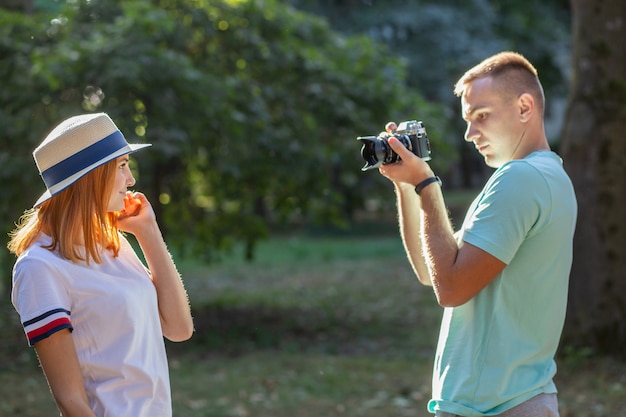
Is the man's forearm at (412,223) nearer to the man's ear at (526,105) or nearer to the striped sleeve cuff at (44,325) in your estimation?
the man's ear at (526,105)

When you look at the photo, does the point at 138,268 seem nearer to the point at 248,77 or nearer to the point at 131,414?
the point at 131,414

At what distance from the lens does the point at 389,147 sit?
2.90m

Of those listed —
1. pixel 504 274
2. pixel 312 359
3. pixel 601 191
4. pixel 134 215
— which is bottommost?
pixel 312 359

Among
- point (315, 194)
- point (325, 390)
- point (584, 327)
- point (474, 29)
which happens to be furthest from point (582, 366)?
point (474, 29)

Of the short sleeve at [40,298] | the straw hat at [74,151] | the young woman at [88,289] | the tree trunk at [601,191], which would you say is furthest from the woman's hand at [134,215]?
the tree trunk at [601,191]

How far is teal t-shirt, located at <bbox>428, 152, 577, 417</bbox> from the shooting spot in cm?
270

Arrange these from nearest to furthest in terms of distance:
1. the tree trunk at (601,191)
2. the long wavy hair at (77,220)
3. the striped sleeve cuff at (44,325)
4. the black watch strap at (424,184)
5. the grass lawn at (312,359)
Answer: the striped sleeve cuff at (44,325), the long wavy hair at (77,220), the black watch strap at (424,184), the grass lawn at (312,359), the tree trunk at (601,191)

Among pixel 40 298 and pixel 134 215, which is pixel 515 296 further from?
pixel 40 298

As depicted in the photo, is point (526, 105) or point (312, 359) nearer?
point (526, 105)

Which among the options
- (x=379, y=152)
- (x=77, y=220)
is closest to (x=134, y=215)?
(x=77, y=220)

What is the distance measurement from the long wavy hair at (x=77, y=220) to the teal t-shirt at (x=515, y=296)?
106 centimetres

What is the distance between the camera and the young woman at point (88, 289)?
2.48m

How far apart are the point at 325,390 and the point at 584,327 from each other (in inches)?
91.8

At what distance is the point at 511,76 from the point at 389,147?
1.42 ft
